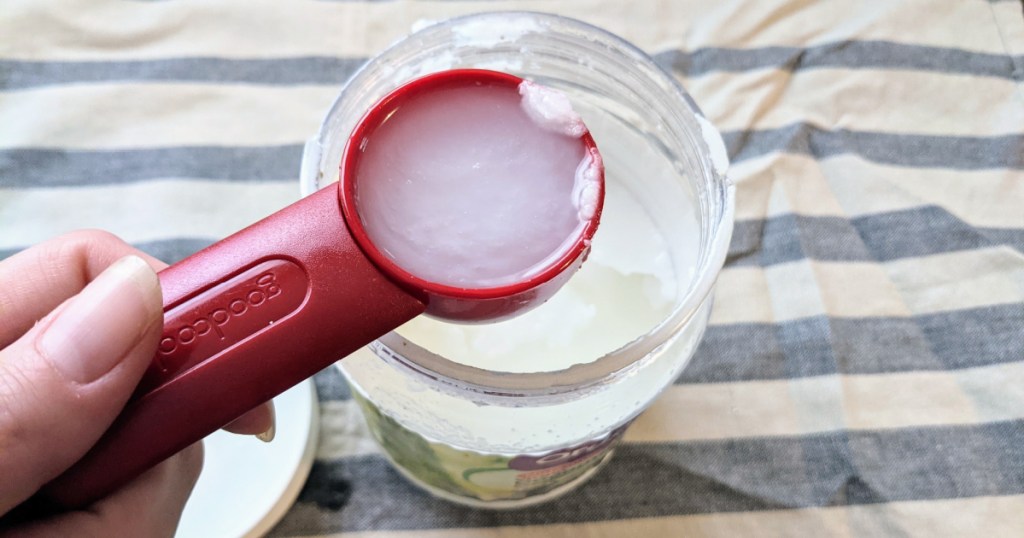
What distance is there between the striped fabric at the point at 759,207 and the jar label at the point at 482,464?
4 cm

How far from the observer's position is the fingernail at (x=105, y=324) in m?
0.34

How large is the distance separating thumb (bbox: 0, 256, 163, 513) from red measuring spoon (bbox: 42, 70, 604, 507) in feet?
0.05

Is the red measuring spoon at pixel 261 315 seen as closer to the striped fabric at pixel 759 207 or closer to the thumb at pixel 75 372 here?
the thumb at pixel 75 372

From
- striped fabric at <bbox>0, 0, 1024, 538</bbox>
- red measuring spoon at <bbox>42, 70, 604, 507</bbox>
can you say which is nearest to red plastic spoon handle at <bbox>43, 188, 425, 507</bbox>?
red measuring spoon at <bbox>42, 70, 604, 507</bbox>

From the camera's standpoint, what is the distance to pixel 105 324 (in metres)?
0.34

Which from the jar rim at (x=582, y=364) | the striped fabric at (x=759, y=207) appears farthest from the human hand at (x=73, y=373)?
the striped fabric at (x=759, y=207)

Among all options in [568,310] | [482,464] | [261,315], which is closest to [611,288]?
[568,310]

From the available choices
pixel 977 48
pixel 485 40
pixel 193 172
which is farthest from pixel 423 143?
pixel 977 48

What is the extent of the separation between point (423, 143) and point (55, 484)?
0.79 feet

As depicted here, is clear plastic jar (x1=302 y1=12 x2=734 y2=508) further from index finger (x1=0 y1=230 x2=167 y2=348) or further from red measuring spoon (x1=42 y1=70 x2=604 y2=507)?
index finger (x1=0 y1=230 x2=167 y2=348)

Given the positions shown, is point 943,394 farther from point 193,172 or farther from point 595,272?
point 193,172

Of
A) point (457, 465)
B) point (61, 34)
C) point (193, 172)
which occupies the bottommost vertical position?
point (457, 465)

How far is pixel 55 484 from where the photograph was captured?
0.37 m

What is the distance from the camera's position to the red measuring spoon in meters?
0.35
